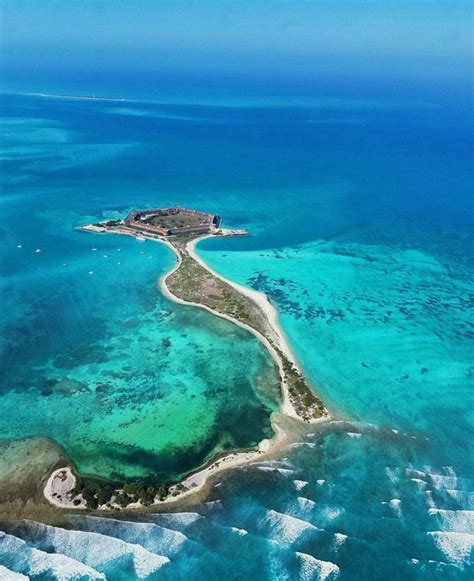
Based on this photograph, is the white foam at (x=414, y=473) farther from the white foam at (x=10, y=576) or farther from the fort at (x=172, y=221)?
the fort at (x=172, y=221)

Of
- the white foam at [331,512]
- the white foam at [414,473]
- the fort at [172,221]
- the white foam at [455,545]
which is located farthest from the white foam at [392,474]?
the fort at [172,221]

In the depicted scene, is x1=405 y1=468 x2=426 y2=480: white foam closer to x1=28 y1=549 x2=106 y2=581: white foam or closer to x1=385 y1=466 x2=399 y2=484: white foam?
x1=385 y1=466 x2=399 y2=484: white foam

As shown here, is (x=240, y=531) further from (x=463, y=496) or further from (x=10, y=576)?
(x=463, y=496)

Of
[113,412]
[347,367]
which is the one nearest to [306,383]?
[347,367]

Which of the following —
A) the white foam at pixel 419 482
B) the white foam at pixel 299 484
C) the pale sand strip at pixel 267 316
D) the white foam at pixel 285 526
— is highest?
the pale sand strip at pixel 267 316

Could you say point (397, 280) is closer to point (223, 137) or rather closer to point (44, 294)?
point (44, 294)

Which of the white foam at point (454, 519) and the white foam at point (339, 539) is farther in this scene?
the white foam at point (454, 519)

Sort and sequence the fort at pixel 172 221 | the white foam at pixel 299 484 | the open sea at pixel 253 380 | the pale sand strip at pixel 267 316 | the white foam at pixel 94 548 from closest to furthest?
the white foam at pixel 94 548, the open sea at pixel 253 380, the white foam at pixel 299 484, the pale sand strip at pixel 267 316, the fort at pixel 172 221
